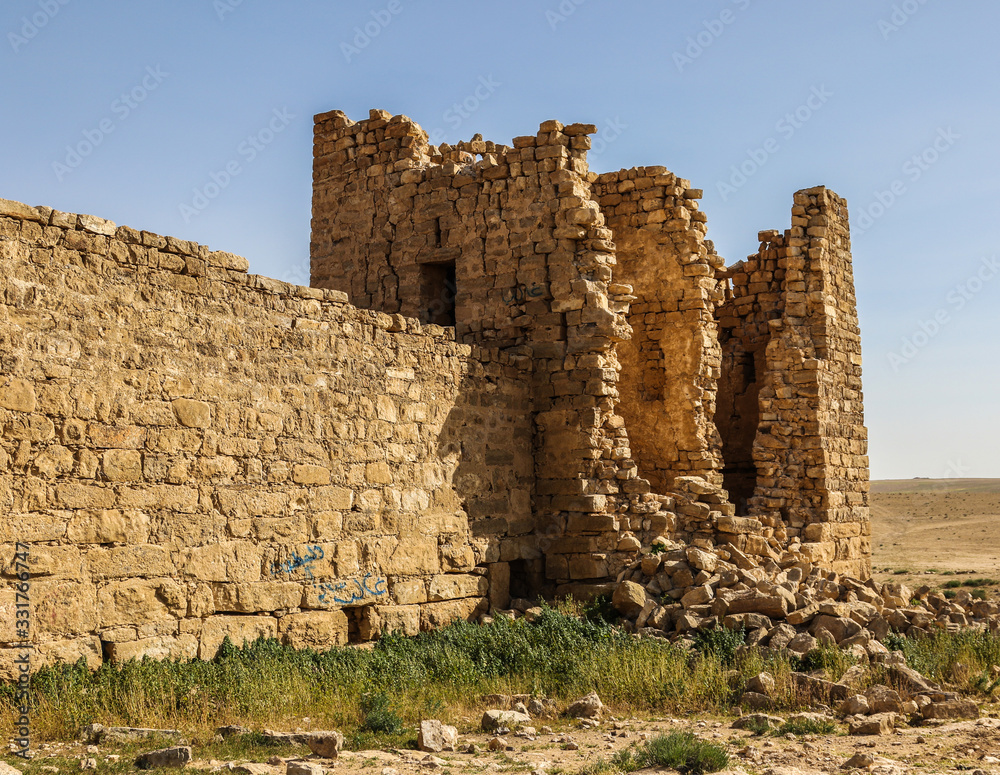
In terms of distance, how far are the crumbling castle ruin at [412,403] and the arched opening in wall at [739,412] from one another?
44 millimetres

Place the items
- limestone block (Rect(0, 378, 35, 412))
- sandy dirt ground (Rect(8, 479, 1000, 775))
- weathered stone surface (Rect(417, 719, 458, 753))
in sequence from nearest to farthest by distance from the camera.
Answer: sandy dirt ground (Rect(8, 479, 1000, 775)) < weathered stone surface (Rect(417, 719, 458, 753)) < limestone block (Rect(0, 378, 35, 412))

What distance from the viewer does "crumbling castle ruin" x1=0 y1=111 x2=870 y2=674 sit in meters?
6.50

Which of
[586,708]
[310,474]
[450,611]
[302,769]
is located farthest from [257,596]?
[302,769]

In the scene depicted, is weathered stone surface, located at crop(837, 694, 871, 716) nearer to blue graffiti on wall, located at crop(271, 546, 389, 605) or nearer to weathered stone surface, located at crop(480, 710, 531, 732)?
weathered stone surface, located at crop(480, 710, 531, 732)

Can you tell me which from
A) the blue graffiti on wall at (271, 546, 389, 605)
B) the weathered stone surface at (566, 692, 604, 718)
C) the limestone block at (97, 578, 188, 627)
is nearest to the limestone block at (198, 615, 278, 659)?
the limestone block at (97, 578, 188, 627)

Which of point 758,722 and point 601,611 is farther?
point 601,611

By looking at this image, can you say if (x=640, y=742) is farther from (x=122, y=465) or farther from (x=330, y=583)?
(x=122, y=465)

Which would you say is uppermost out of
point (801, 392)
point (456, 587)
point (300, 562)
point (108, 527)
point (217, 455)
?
point (801, 392)

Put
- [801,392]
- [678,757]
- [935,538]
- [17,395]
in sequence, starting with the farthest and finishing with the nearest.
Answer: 1. [935,538]
2. [801,392]
3. [17,395]
4. [678,757]

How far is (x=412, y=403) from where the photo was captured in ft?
29.7

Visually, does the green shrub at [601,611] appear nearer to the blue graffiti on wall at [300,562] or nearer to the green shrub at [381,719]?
the blue graffiti on wall at [300,562]

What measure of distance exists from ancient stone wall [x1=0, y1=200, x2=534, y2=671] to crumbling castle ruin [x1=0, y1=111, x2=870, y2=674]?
2cm

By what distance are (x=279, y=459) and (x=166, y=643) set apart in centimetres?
160

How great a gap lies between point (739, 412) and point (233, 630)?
30.0 ft
